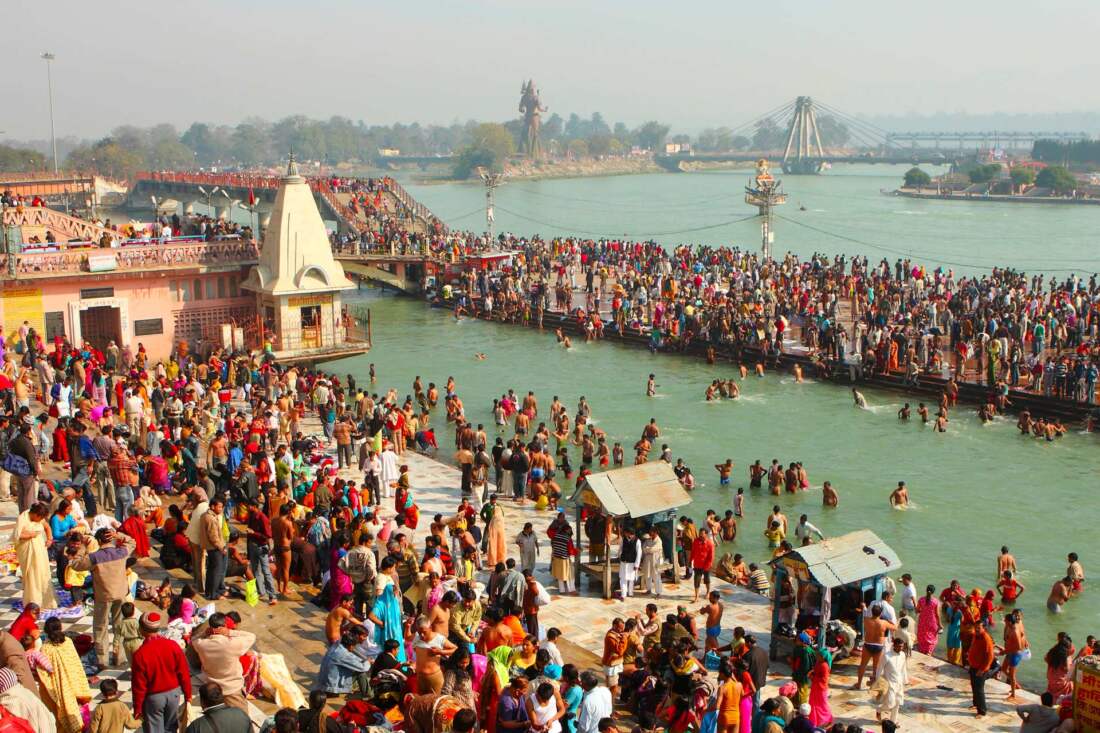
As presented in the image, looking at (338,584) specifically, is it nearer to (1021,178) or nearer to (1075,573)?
(1075,573)

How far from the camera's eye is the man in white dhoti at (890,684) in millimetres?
10883

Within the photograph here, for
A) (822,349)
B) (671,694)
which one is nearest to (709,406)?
(822,349)

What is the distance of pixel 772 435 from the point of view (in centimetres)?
2617

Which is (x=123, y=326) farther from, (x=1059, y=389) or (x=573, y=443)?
(x=1059, y=389)

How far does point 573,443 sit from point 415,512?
955cm

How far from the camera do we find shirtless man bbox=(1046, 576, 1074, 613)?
Answer: 16094 millimetres

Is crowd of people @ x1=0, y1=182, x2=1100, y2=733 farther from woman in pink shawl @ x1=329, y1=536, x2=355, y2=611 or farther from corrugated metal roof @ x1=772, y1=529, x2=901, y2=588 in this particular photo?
corrugated metal roof @ x1=772, y1=529, x2=901, y2=588

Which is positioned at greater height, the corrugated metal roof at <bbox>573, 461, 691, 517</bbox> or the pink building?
the pink building

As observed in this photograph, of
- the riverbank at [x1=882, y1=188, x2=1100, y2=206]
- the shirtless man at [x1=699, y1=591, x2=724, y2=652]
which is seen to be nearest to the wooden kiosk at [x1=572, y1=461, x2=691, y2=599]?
the shirtless man at [x1=699, y1=591, x2=724, y2=652]

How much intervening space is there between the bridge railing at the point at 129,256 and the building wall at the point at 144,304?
260mm

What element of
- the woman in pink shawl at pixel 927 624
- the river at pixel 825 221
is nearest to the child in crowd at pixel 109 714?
the woman in pink shawl at pixel 927 624

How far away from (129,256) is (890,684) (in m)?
21.1

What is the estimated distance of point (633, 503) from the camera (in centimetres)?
1427

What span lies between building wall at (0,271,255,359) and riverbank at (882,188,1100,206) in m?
93.7
